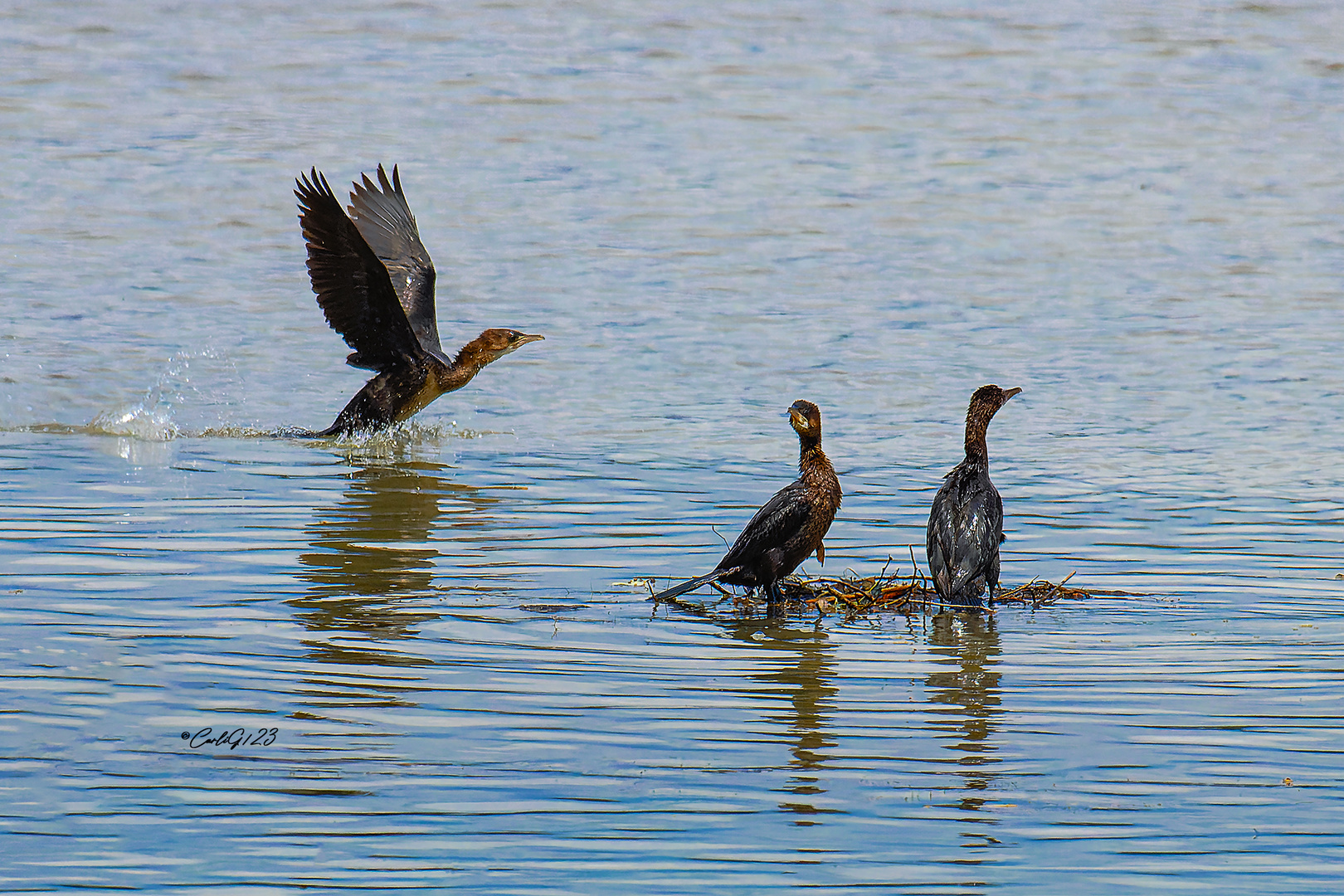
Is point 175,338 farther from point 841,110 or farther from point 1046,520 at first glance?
point 841,110

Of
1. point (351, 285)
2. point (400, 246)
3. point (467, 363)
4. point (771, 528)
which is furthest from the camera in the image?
point (400, 246)

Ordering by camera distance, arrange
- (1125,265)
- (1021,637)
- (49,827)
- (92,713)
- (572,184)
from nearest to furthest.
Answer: (49,827) < (92,713) < (1021,637) < (1125,265) < (572,184)

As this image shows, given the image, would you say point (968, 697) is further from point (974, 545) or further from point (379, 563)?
point (379, 563)

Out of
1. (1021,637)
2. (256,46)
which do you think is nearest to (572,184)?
(256,46)

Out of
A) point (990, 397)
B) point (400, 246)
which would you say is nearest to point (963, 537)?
point (990, 397)

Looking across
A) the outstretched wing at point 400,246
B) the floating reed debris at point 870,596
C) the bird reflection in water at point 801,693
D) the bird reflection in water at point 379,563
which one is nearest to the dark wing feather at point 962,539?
the floating reed debris at point 870,596

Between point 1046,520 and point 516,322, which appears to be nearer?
point 1046,520

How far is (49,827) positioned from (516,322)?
382 inches

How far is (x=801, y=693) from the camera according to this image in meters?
5.53

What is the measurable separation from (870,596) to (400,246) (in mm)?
6087

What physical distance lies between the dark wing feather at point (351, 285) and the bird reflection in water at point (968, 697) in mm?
4769

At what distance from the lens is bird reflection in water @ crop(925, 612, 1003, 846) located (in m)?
4.67

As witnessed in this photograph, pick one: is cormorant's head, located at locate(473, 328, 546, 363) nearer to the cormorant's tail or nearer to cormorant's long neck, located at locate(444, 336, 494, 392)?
cormorant's long neck, located at locate(444, 336, 494, 392)

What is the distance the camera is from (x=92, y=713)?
16.5ft
